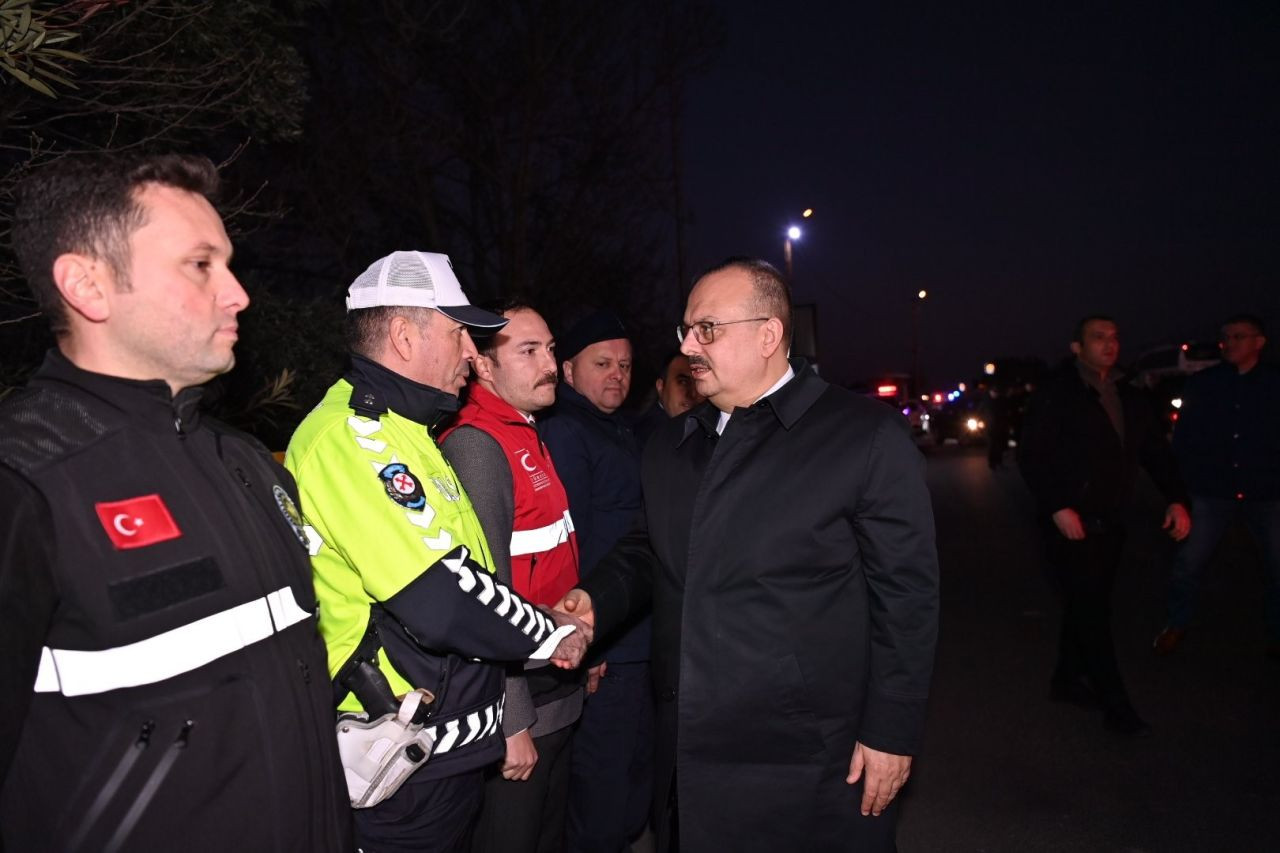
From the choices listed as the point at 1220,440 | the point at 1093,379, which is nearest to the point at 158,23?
the point at 1093,379

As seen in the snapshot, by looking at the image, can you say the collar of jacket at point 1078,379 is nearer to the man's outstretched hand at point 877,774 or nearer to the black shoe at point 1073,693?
the black shoe at point 1073,693

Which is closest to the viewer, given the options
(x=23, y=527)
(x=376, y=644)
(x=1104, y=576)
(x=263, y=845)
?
(x=23, y=527)

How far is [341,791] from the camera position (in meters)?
1.98

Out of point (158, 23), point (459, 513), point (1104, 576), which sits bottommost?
point (1104, 576)


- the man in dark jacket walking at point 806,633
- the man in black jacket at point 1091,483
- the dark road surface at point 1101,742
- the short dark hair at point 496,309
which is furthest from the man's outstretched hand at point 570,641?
the man in black jacket at point 1091,483

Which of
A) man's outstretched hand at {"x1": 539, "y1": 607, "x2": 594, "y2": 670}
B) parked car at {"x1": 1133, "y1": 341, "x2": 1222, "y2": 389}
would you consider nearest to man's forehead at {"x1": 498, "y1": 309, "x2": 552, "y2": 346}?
man's outstretched hand at {"x1": 539, "y1": 607, "x2": 594, "y2": 670}

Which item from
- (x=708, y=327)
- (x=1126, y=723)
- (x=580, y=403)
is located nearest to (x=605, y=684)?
(x=580, y=403)

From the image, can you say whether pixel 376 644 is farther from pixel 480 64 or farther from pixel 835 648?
pixel 480 64

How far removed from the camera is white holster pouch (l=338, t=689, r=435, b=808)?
2.23 meters

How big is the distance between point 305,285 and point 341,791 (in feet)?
42.8

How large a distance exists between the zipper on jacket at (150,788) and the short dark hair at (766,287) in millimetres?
1983

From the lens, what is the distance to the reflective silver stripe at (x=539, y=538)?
326cm

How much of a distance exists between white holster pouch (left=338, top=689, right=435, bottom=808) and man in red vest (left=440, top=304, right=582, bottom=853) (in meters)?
0.66

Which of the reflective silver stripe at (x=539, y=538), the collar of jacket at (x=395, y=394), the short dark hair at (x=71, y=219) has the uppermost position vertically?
the short dark hair at (x=71, y=219)
